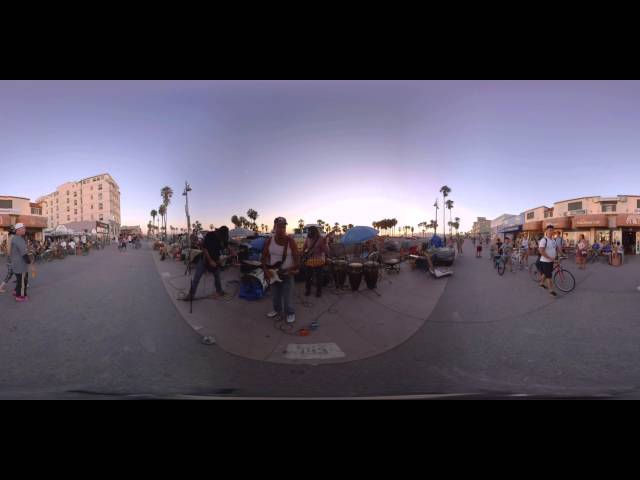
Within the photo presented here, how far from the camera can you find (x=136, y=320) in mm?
1398

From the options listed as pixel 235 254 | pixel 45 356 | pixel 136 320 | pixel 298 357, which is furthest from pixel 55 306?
pixel 298 357

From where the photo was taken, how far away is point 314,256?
129 cm

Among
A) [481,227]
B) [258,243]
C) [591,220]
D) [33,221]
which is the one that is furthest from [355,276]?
[33,221]

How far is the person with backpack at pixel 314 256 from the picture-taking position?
125 centimetres

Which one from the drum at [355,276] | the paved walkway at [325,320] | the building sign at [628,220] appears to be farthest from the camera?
the building sign at [628,220]

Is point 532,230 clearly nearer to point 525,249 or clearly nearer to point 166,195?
point 525,249

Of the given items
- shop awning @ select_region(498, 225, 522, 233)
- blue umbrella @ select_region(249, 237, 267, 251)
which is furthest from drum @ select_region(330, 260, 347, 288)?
shop awning @ select_region(498, 225, 522, 233)

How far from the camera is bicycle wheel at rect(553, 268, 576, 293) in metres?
1.80

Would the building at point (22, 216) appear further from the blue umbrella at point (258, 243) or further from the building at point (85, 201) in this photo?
the blue umbrella at point (258, 243)

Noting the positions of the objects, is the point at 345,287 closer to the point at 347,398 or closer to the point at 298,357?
the point at 298,357

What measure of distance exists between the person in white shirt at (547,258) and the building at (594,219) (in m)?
0.09

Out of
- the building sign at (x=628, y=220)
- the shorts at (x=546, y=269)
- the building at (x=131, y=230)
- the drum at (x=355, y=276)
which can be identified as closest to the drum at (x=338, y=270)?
the drum at (x=355, y=276)
